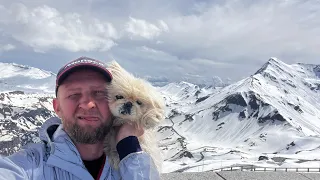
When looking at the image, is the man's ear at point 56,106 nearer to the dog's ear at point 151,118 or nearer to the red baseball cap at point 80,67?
the red baseball cap at point 80,67

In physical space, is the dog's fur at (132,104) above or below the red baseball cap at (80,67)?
below

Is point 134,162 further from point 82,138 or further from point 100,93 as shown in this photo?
point 100,93

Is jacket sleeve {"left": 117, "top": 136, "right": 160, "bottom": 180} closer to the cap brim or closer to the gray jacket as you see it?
the gray jacket

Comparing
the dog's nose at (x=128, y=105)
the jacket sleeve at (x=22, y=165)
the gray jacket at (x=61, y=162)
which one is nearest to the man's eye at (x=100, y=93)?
the dog's nose at (x=128, y=105)

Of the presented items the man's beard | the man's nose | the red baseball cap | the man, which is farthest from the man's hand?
the red baseball cap

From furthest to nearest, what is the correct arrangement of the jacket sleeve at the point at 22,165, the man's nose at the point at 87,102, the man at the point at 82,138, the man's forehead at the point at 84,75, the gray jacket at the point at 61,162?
the man's forehead at the point at 84,75 < the man's nose at the point at 87,102 < the man at the point at 82,138 < the gray jacket at the point at 61,162 < the jacket sleeve at the point at 22,165

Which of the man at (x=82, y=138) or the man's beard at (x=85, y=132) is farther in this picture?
the man's beard at (x=85, y=132)

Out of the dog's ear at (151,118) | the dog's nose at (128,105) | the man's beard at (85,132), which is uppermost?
the dog's nose at (128,105)

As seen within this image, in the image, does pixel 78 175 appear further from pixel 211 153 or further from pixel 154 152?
pixel 211 153
